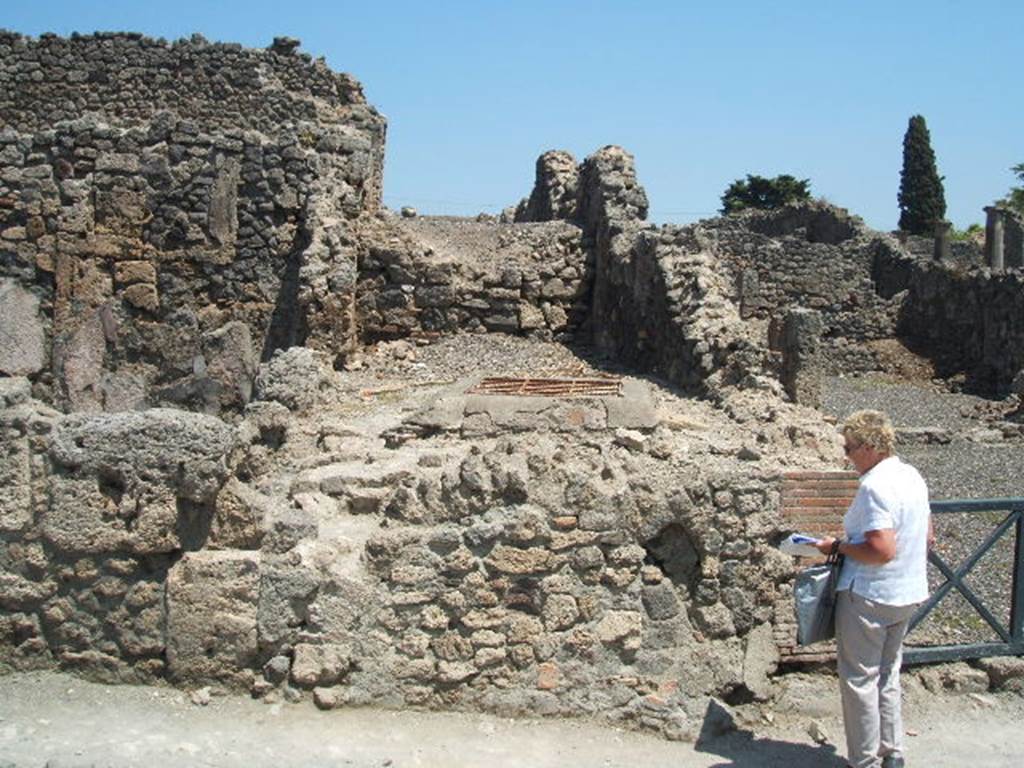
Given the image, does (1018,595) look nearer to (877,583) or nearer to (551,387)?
(877,583)

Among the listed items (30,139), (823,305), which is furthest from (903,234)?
(30,139)

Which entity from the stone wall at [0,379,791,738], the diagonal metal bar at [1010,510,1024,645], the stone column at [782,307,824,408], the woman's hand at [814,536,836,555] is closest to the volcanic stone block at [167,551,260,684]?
the stone wall at [0,379,791,738]

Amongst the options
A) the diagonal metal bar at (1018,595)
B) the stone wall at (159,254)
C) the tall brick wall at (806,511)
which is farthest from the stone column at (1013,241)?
the tall brick wall at (806,511)

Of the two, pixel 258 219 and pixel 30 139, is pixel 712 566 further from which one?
pixel 30 139

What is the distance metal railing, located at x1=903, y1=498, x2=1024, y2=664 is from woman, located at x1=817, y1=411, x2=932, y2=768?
3.15ft

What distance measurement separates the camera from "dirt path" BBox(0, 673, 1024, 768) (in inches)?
199

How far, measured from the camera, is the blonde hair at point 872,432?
16.4 feet

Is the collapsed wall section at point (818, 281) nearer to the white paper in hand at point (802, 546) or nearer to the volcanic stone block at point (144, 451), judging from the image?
the white paper in hand at point (802, 546)

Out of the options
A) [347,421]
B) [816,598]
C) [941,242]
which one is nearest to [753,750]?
[816,598]

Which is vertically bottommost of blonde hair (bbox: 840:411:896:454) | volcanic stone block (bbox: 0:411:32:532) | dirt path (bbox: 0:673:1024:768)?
dirt path (bbox: 0:673:1024:768)

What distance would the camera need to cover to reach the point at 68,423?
548cm

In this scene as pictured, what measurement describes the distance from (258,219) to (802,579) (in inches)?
319

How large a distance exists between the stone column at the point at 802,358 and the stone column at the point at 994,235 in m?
18.1

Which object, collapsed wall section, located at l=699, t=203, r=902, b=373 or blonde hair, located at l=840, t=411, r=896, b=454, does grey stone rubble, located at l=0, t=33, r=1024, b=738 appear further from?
collapsed wall section, located at l=699, t=203, r=902, b=373
